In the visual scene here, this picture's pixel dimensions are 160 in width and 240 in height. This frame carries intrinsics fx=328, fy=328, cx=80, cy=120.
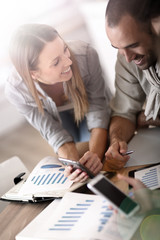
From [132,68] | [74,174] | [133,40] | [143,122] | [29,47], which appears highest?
[29,47]

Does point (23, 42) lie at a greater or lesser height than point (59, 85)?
greater

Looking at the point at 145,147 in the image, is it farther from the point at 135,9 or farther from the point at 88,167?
the point at 135,9

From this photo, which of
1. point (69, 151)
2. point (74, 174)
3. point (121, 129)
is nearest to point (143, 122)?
point (121, 129)

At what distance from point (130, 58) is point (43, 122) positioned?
0.57 metres

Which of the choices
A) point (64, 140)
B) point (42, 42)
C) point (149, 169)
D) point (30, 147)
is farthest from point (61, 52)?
point (30, 147)

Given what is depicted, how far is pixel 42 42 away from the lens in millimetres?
1146

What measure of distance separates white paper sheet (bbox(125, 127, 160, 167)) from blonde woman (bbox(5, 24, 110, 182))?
0.12m

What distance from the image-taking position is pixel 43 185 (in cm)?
111

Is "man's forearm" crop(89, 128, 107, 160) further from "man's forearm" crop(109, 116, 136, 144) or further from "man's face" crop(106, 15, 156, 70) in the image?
"man's face" crop(106, 15, 156, 70)

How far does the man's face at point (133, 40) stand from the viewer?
0.97 m

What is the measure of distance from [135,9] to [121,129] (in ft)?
1.63

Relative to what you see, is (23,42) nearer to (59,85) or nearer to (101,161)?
(59,85)

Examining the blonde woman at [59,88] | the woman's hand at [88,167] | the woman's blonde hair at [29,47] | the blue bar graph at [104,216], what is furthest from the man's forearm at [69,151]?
the blue bar graph at [104,216]

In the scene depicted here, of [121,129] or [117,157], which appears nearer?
[117,157]
